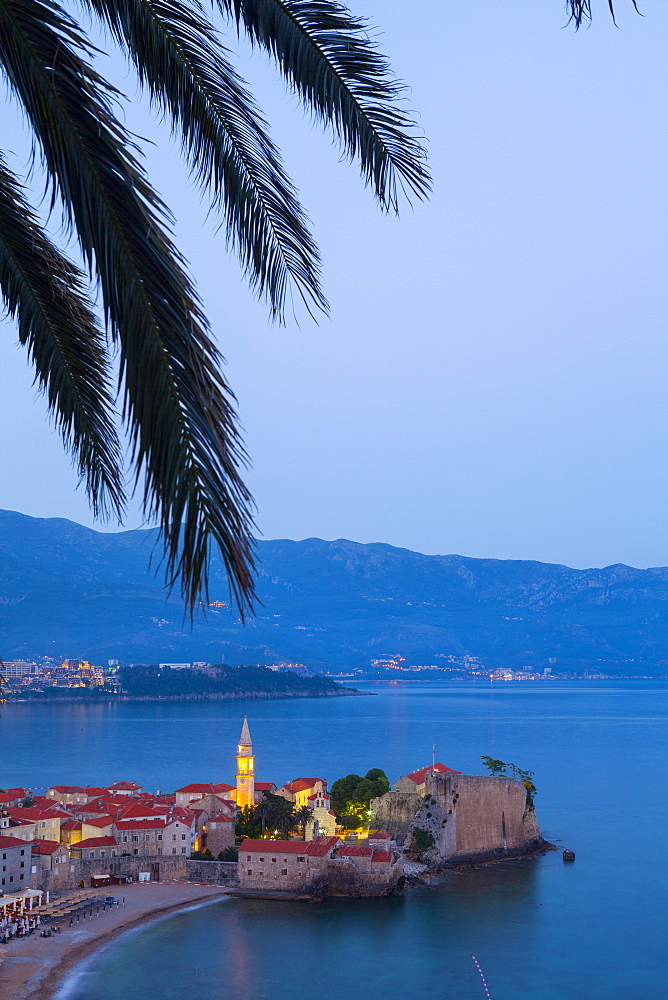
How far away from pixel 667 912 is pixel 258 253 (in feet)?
98.7

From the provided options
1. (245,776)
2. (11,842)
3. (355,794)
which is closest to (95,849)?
(11,842)

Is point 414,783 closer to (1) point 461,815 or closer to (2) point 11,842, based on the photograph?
(1) point 461,815

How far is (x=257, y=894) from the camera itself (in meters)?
27.9

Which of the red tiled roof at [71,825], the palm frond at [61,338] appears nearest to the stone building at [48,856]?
the red tiled roof at [71,825]

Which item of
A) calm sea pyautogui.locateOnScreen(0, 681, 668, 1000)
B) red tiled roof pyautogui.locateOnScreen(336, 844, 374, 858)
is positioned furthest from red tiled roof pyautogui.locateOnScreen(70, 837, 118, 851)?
red tiled roof pyautogui.locateOnScreen(336, 844, 374, 858)

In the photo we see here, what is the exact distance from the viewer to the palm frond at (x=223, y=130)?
2.53 meters

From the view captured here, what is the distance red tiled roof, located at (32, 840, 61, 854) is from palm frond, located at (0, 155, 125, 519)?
27.5 meters

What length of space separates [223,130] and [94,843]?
97.7 feet

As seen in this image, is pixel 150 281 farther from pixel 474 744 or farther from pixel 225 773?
pixel 474 744

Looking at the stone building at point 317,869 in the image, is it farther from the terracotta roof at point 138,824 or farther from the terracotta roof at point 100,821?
the terracotta roof at point 100,821

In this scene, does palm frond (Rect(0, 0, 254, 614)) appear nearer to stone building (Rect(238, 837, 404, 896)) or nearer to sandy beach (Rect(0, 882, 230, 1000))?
sandy beach (Rect(0, 882, 230, 1000))

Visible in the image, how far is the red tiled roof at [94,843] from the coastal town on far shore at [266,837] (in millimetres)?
37

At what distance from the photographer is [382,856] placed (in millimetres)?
28891

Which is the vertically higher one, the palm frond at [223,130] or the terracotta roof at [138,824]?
the palm frond at [223,130]
